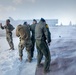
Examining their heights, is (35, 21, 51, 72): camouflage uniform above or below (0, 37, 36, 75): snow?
above

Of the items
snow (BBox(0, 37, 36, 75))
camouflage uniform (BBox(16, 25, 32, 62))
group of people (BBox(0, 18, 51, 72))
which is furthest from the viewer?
camouflage uniform (BBox(16, 25, 32, 62))

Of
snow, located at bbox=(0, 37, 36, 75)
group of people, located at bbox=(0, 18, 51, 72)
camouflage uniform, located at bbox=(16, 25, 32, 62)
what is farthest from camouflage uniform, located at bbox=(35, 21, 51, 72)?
camouflage uniform, located at bbox=(16, 25, 32, 62)

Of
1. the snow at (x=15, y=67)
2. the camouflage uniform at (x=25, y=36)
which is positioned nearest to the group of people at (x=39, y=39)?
the camouflage uniform at (x=25, y=36)

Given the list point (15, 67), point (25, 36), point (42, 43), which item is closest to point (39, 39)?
point (42, 43)

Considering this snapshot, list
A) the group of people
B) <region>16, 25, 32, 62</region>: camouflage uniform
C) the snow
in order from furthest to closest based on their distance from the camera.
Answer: <region>16, 25, 32, 62</region>: camouflage uniform
the snow
the group of people

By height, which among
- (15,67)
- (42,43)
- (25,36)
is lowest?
(15,67)

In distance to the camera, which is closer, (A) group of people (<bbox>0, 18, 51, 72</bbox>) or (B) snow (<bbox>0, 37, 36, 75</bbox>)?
(A) group of people (<bbox>0, 18, 51, 72</bbox>)

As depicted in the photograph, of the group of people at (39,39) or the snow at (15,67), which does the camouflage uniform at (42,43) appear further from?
the snow at (15,67)

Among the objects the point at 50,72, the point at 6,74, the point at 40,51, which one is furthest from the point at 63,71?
the point at 6,74

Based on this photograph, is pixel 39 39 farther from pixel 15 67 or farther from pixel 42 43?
pixel 15 67

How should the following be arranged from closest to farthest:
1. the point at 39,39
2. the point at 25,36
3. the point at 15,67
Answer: the point at 39,39, the point at 15,67, the point at 25,36

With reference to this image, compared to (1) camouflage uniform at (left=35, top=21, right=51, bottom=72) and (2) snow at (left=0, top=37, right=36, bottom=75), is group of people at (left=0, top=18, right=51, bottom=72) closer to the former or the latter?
(1) camouflage uniform at (left=35, top=21, right=51, bottom=72)

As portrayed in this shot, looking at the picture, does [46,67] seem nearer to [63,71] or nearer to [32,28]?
[63,71]

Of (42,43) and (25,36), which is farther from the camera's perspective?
(25,36)
